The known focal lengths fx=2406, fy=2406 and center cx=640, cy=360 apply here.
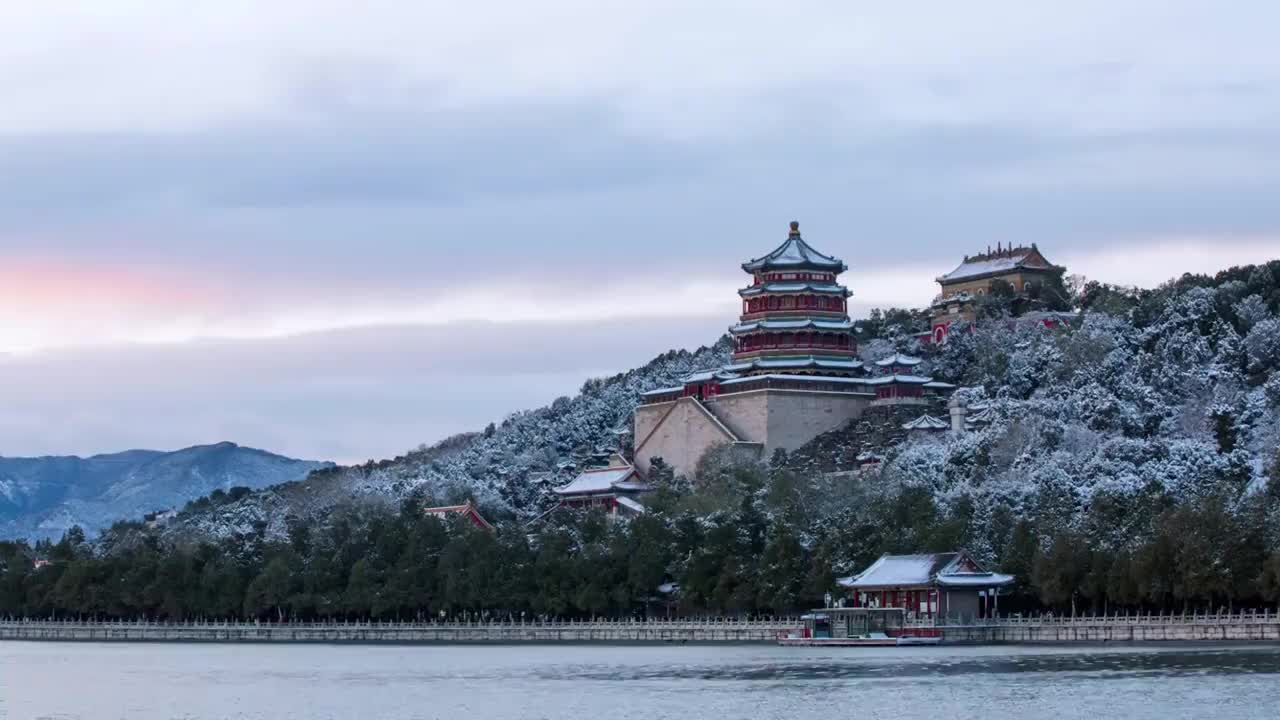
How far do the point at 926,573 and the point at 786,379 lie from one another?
32.8 metres

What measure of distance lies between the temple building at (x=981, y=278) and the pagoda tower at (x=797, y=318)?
55.3 feet

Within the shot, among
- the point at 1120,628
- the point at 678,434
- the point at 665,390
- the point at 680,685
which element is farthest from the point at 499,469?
the point at 680,685

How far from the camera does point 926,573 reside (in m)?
85.9

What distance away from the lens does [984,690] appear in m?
60.6

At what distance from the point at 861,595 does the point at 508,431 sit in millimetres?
67021

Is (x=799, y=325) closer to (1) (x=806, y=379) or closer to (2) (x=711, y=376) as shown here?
(1) (x=806, y=379)

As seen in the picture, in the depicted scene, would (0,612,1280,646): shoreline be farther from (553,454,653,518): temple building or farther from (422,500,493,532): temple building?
(553,454,653,518): temple building

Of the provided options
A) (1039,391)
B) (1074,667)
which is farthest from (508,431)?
(1074,667)

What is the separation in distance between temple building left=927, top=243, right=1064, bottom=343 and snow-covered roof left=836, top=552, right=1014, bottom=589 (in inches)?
1972

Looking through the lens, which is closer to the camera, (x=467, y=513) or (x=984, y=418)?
(x=984, y=418)

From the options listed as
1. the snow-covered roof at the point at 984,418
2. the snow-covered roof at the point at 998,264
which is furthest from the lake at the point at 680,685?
the snow-covered roof at the point at 998,264

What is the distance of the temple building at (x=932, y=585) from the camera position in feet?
279

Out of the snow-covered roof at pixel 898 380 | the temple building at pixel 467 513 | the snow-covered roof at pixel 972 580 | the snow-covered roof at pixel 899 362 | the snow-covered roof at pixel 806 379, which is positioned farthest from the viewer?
the snow-covered roof at pixel 899 362

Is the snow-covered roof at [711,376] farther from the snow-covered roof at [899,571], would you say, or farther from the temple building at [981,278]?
the snow-covered roof at [899,571]
